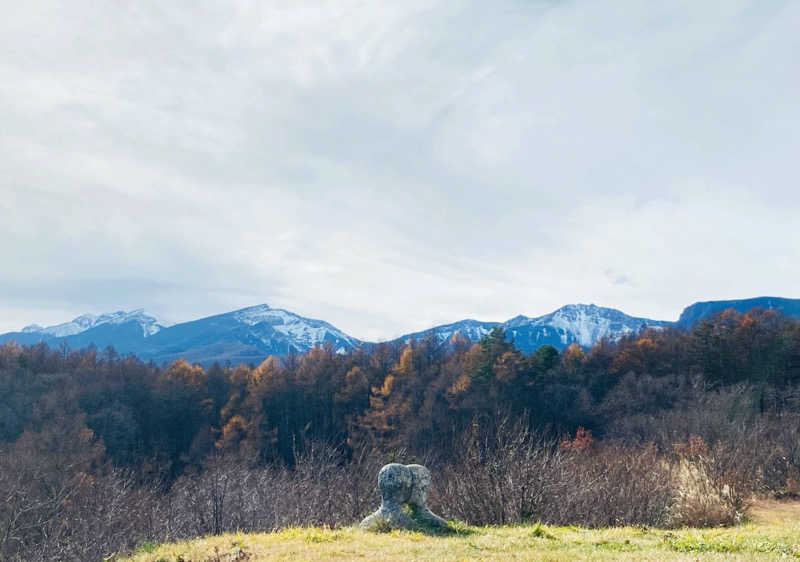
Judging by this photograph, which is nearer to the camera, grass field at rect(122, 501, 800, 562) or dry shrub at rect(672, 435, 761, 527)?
grass field at rect(122, 501, 800, 562)

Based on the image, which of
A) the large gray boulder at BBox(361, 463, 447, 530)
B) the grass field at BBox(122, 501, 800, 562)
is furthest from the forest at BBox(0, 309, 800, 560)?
the grass field at BBox(122, 501, 800, 562)

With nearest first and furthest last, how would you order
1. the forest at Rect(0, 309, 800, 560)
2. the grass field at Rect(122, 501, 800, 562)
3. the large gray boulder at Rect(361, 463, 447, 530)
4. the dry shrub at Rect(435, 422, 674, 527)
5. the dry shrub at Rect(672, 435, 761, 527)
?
the grass field at Rect(122, 501, 800, 562) < the large gray boulder at Rect(361, 463, 447, 530) < the dry shrub at Rect(672, 435, 761, 527) < the dry shrub at Rect(435, 422, 674, 527) < the forest at Rect(0, 309, 800, 560)

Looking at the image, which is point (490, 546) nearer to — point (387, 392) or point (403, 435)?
point (403, 435)

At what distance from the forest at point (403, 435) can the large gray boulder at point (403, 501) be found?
537 centimetres

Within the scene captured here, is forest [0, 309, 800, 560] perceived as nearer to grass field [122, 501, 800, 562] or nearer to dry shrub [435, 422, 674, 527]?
dry shrub [435, 422, 674, 527]

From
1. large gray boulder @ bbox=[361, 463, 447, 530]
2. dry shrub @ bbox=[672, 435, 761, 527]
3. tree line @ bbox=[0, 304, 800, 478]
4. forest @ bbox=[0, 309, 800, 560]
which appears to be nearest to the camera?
large gray boulder @ bbox=[361, 463, 447, 530]

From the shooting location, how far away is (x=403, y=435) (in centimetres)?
7181

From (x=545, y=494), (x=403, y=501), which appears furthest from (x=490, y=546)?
(x=545, y=494)

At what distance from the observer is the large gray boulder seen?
13.4 metres

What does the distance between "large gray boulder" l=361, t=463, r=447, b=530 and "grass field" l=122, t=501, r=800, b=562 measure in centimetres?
61

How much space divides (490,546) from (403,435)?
2457 inches

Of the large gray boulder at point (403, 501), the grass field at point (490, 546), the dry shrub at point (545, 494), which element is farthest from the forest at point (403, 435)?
the grass field at point (490, 546)

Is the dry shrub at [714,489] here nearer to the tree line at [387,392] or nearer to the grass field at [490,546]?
the grass field at [490,546]

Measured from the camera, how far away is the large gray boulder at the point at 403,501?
13.4 m
